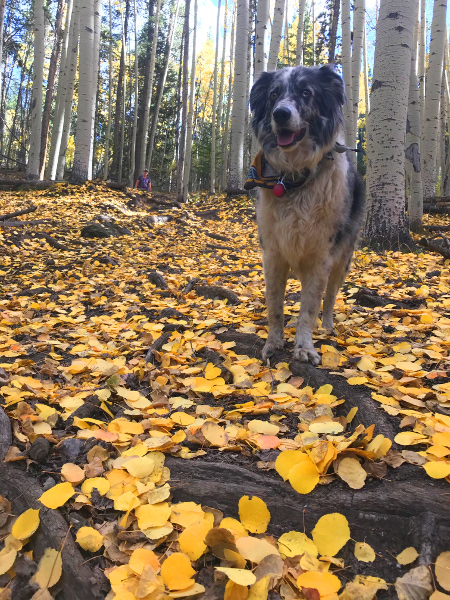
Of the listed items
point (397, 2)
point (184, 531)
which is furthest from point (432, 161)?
Answer: point (184, 531)

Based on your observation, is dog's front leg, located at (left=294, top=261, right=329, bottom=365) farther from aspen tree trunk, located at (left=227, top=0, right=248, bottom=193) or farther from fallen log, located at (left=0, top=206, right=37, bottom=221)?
aspen tree trunk, located at (left=227, top=0, right=248, bottom=193)

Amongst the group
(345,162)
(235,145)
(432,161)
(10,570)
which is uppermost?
(235,145)

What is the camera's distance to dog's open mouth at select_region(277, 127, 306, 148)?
277 cm

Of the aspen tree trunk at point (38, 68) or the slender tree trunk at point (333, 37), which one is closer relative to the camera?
the aspen tree trunk at point (38, 68)

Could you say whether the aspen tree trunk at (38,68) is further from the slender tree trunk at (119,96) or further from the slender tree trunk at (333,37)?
the slender tree trunk at (333,37)

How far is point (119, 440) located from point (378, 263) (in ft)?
15.3

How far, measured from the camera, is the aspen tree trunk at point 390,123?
5883 millimetres

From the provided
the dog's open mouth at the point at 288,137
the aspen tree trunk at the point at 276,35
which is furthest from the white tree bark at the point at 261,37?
the dog's open mouth at the point at 288,137

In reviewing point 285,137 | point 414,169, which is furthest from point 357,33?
point 285,137

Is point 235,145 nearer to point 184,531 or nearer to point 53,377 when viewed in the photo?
point 53,377

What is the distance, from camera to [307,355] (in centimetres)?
269

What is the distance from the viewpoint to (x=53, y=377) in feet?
8.80

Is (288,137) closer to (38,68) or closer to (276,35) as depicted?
(276,35)

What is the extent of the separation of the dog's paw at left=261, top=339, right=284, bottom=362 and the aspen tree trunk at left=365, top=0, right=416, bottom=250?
397 centimetres
